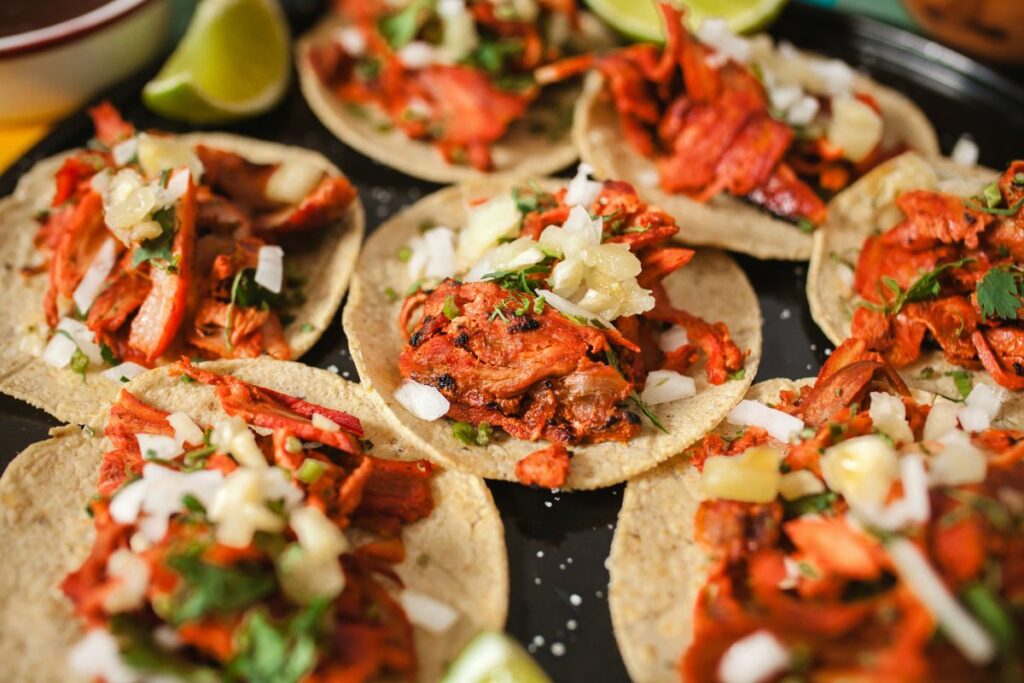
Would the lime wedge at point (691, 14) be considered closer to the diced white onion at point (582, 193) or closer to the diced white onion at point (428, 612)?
the diced white onion at point (582, 193)

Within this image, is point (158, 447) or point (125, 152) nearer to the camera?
point (158, 447)

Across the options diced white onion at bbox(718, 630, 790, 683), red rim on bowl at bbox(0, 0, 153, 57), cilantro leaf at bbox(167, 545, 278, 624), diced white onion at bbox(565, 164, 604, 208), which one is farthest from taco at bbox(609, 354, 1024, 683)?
red rim on bowl at bbox(0, 0, 153, 57)

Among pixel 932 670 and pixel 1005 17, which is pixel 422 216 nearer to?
pixel 932 670

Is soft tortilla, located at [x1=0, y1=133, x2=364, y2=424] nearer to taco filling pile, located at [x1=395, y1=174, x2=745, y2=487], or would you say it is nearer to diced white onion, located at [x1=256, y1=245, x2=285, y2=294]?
diced white onion, located at [x1=256, y1=245, x2=285, y2=294]

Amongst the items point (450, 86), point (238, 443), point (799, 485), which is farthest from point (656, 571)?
point (450, 86)

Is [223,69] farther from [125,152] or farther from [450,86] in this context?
[450,86]

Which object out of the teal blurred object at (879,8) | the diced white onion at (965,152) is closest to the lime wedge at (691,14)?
the teal blurred object at (879,8)

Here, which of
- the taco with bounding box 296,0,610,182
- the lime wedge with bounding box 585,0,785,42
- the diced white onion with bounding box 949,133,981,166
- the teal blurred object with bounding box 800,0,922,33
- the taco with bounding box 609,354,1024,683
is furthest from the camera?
the teal blurred object with bounding box 800,0,922,33
